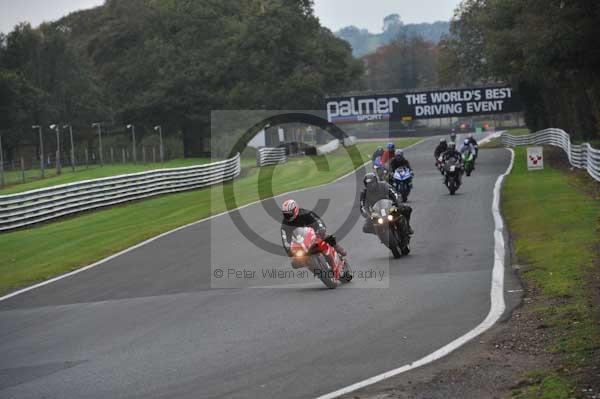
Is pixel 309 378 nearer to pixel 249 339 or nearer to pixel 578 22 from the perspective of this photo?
pixel 249 339

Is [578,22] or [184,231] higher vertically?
[578,22]

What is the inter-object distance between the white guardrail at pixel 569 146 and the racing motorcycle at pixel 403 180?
8311 millimetres

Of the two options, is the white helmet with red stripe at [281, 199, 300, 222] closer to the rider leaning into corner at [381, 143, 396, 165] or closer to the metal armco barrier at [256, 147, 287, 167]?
the rider leaning into corner at [381, 143, 396, 165]

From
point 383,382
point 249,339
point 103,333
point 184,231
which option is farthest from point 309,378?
point 184,231

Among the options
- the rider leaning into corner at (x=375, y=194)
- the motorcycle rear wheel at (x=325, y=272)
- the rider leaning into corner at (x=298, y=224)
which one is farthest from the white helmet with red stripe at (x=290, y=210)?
the rider leaning into corner at (x=375, y=194)

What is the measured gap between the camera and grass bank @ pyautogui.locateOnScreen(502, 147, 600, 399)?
8789mm

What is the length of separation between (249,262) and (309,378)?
30.5ft

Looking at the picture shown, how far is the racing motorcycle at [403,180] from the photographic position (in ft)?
89.1

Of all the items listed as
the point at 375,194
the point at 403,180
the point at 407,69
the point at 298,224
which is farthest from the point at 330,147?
the point at 407,69

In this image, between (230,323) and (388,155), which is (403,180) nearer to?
(388,155)

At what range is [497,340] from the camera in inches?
416

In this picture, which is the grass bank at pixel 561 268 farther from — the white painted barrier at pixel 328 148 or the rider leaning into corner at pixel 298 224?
the white painted barrier at pixel 328 148

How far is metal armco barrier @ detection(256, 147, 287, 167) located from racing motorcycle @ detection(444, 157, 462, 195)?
3059cm

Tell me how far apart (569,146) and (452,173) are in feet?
55.3
